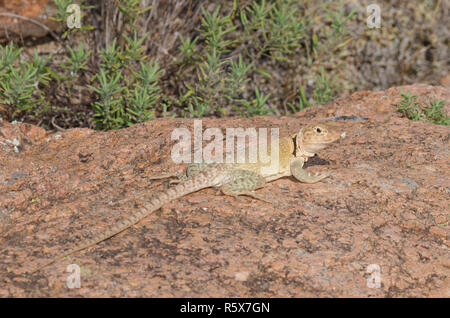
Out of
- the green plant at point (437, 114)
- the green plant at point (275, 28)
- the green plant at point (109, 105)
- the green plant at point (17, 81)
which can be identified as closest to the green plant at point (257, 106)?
the green plant at point (275, 28)

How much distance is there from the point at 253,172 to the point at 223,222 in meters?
0.71

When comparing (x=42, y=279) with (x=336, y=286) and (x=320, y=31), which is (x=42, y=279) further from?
(x=320, y=31)

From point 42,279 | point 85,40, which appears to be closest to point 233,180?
point 42,279

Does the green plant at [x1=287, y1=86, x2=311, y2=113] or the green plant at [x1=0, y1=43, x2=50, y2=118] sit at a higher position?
the green plant at [x1=0, y1=43, x2=50, y2=118]

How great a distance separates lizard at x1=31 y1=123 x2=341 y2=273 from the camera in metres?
3.98

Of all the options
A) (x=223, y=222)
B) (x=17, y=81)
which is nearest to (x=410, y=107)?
(x=223, y=222)

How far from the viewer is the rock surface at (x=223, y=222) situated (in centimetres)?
309

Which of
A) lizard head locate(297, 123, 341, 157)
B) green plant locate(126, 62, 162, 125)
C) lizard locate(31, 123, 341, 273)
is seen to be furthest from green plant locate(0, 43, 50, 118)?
lizard head locate(297, 123, 341, 157)

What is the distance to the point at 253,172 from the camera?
4230mm

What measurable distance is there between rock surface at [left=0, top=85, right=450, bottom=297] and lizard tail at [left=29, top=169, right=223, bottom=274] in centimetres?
6

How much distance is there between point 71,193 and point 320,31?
16.2 ft

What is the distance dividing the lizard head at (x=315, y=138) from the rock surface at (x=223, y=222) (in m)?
0.24

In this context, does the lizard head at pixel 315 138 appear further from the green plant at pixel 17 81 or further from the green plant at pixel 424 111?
the green plant at pixel 17 81

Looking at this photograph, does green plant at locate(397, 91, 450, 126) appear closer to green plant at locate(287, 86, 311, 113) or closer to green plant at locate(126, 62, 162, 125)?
green plant at locate(287, 86, 311, 113)
